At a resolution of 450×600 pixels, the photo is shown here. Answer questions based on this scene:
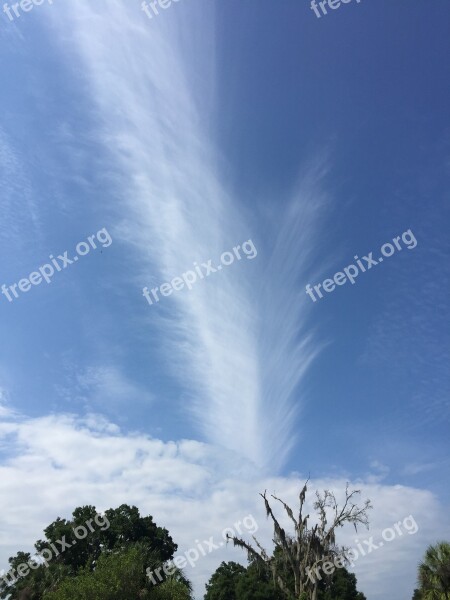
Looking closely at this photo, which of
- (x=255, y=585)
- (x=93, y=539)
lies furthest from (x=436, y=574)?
(x=93, y=539)

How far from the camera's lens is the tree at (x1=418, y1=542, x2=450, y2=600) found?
3244 centimetres

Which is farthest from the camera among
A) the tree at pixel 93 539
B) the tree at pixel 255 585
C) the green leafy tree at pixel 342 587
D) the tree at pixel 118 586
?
the tree at pixel 93 539

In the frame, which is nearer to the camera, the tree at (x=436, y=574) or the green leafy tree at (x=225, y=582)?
the tree at (x=436, y=574)

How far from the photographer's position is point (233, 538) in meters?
44.7

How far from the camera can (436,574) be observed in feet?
110

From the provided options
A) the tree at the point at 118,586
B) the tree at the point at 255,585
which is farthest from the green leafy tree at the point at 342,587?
the tree at the point at 118,586

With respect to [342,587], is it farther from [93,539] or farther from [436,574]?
[93,539]

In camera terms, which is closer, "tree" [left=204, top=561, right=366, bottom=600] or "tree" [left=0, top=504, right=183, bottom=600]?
"tree" [left=204, top=561, right=366, bottom=600]

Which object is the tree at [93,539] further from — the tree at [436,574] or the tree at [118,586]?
the tree at [436,574]

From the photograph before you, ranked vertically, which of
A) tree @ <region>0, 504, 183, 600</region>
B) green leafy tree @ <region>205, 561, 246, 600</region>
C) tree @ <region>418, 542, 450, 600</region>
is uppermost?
tree @ <region>0, 504, 183, 600</region>

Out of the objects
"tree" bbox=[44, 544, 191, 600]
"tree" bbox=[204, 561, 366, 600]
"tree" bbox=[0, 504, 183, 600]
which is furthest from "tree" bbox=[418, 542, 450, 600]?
"tree" bbox=[0, 504, 183, 600]

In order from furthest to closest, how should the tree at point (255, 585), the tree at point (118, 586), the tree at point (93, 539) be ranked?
the tree at point (93, 539) → the tree at point (255, 585) → the tree at point (118, 586)

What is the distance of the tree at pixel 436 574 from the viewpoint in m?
32.4

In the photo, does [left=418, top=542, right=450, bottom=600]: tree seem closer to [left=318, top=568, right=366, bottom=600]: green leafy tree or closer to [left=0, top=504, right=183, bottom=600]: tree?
[left=318, top=568, right=366, bottom=600]: green leafy tree
